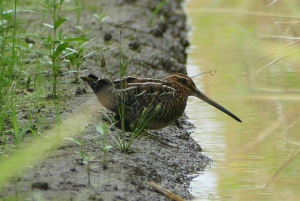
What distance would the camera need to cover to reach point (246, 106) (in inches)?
243

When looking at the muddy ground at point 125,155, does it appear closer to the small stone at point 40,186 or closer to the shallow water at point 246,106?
the small stone at point 40,186

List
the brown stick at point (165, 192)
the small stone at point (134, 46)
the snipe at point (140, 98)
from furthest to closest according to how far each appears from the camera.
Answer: the small stone at point (134, 46) < the snipe at point (140, 98) < the brown stick at point (165, 192)

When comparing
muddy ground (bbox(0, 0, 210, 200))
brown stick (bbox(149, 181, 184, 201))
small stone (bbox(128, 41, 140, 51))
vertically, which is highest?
small stone (bbox(128, 41, 140, 51))

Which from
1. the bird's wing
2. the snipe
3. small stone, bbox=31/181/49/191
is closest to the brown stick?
small stone, bbox=31/181/49/191

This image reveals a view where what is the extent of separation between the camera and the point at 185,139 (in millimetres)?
5352

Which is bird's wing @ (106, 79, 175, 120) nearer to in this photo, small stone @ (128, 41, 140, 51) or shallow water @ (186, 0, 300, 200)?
shallow water @ (186, 0, 300, 200)

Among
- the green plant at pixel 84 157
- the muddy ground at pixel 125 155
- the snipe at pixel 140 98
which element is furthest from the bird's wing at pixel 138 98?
the green plant at pixel 84 157

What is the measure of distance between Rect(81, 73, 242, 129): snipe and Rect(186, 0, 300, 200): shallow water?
0.40 meters

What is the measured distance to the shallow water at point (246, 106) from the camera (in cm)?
455

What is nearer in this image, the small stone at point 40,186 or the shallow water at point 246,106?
the small stone at point 40,186

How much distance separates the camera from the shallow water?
455 cm

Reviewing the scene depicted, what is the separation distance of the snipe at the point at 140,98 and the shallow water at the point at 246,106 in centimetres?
40

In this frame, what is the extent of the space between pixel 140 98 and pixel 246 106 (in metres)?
1.46

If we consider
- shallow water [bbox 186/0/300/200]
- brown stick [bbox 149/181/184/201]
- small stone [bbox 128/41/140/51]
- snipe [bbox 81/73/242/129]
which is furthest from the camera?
small stone [bbox 128/41/140/51]
